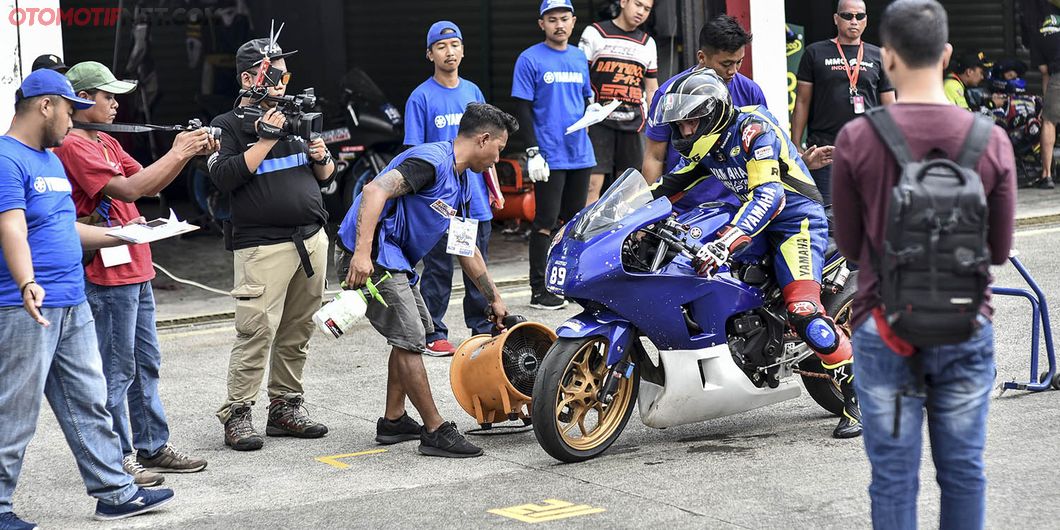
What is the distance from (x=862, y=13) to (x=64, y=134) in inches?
234

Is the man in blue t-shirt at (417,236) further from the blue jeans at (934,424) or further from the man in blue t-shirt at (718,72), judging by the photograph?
the blue jeans at (934,424)

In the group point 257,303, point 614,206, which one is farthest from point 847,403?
point 257,303

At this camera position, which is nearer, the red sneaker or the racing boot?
the racing boot

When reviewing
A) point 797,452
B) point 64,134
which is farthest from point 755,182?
point 64,134

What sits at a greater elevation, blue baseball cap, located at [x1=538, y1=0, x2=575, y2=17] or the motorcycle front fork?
blue baseball cap, located at [x1=538, y1=0, x2=575, y2=17]

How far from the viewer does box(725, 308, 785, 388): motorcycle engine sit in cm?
645

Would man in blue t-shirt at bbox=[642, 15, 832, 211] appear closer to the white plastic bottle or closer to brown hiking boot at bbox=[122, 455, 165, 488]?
the white plastic bottle

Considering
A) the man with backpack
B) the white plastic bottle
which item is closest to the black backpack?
the man with backpack

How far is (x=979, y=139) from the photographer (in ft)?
12.4

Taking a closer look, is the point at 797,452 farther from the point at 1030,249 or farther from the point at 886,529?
the point at 1030,249

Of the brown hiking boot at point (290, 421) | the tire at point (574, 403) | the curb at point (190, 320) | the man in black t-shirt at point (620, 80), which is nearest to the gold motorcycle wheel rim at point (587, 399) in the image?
the tire at point (574, 403)

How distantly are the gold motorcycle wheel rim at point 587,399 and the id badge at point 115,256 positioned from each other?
1970 millimetres

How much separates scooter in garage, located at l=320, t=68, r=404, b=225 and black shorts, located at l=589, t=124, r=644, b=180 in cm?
374

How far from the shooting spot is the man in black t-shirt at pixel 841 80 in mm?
9367
